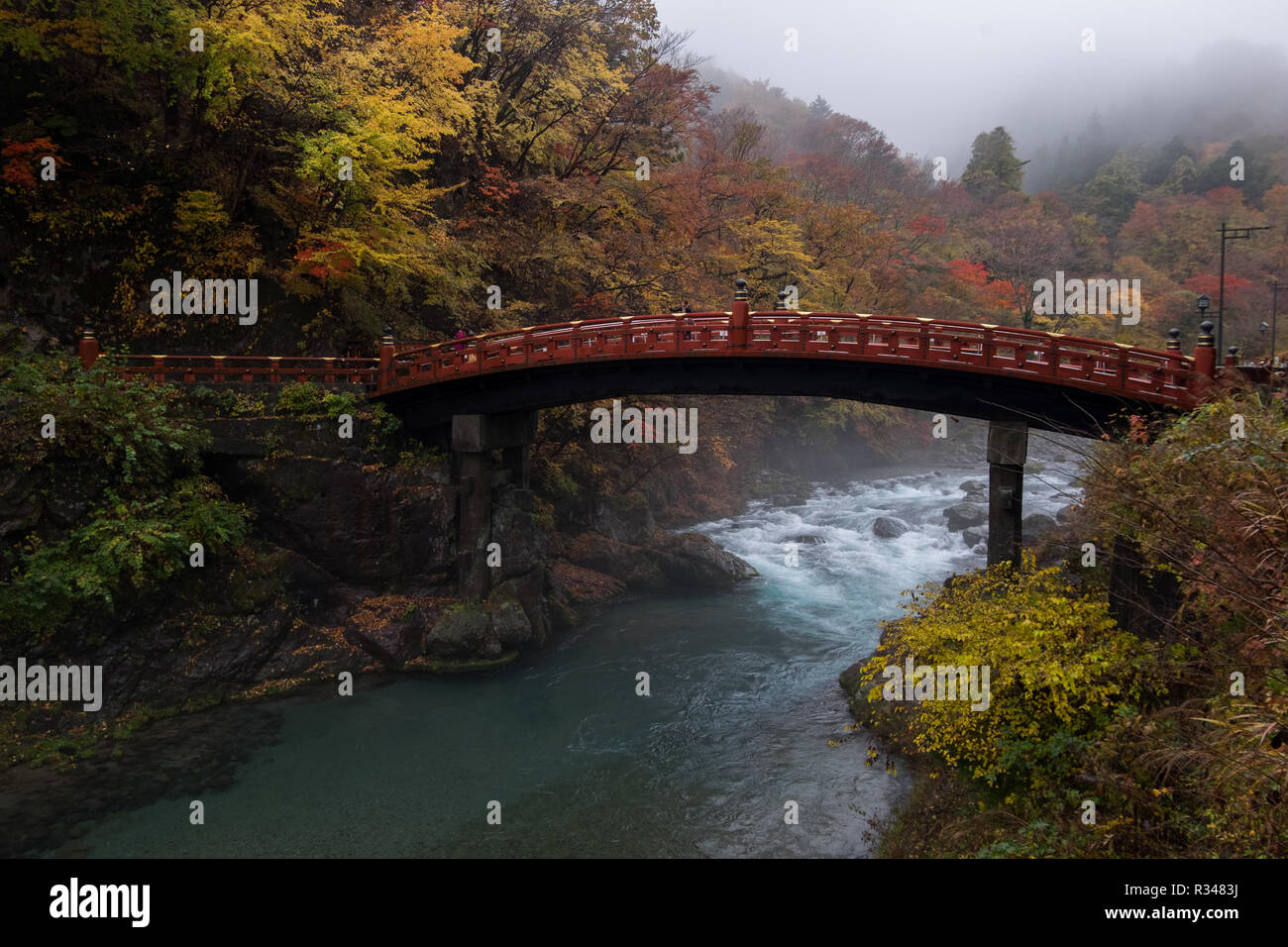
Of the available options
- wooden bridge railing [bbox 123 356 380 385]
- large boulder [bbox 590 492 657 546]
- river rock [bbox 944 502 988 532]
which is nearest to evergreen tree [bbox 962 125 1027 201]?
river rock [bbox 944 502 988 532]

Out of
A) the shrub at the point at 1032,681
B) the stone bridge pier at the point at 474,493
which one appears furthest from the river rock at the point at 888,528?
the shrub at the point at 1032,681

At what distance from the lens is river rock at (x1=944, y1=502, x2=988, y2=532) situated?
34312 mm

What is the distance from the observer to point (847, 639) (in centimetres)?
2234

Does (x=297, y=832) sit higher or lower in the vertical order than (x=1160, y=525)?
lower

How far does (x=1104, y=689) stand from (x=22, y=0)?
28.8 metres

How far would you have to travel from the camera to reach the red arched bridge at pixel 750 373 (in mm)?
16375

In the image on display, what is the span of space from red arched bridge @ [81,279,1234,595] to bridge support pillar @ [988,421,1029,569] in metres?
0.03

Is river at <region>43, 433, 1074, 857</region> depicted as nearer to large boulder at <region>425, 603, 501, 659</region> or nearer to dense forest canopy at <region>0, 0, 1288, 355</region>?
large boulder at <region>425, 603, 501, 659</region>

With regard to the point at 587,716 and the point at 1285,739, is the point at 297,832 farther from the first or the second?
the point at 1285,739

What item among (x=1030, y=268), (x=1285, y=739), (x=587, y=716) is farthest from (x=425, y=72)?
(x=1030, y=268)

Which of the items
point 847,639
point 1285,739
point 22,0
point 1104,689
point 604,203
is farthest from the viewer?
point 604,203

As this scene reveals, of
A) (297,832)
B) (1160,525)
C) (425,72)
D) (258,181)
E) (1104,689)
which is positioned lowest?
(297,832)

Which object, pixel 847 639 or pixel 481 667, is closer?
pixel 481 667
